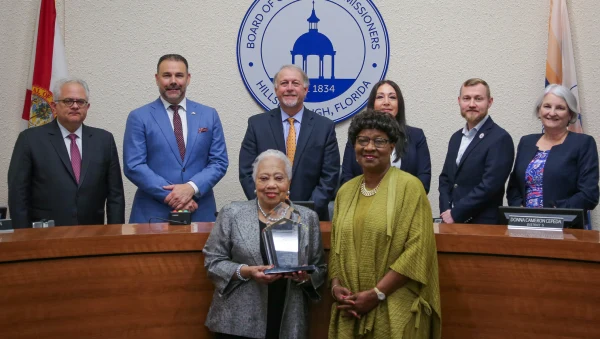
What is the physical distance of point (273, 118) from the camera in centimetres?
452

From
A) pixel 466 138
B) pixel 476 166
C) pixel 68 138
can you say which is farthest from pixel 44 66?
pixel 476 166

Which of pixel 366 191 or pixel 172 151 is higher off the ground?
pixel 172 151

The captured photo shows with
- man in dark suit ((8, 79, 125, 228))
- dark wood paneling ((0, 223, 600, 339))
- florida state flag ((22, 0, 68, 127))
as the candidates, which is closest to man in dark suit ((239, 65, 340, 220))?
man in dark suit ((8, 79, 125, 228))

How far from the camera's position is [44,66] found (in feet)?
18.0

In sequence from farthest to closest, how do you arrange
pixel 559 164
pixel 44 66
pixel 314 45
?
pixel 314 45
pixel 44 66
pixel 559 164

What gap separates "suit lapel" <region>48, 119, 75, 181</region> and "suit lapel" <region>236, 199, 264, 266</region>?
4.98 feet

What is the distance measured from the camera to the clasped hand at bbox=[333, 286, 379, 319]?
9.61ft

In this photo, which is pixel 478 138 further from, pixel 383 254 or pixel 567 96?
pixel 383 254

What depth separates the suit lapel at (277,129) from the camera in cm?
443

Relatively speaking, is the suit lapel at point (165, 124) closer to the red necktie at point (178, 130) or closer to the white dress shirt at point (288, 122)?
the red necktie at point (178, 130)

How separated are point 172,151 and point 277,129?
61cm

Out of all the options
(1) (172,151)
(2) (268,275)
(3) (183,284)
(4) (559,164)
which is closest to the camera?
(2) (268,275)

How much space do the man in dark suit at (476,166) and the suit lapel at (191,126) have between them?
1.47 meters

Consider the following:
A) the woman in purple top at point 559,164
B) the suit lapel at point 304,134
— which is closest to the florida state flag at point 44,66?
the suit lapel at point 304,134
